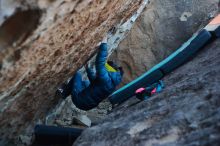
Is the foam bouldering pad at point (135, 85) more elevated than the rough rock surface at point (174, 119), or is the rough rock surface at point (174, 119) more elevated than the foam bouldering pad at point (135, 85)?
the foam bouldering pad at point (135, 85)

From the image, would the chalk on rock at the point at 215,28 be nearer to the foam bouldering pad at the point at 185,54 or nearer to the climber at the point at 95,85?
the foam bouldering pad at the point at 185,54

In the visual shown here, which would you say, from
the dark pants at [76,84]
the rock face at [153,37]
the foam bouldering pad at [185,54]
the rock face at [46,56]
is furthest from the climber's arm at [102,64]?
the rock face at [153,37]

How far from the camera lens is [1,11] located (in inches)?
69.7

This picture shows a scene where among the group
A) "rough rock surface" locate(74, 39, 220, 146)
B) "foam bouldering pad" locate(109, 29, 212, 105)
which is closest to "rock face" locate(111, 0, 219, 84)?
"foam bouldering pad" locate(109, 29, 212, 105)

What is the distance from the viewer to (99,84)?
12.3ft

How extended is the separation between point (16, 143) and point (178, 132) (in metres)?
2.30

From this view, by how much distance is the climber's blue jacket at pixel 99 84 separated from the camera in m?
3.62

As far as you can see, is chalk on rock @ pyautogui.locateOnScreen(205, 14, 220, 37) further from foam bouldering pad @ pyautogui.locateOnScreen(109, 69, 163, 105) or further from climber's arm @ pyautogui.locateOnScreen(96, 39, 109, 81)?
climber's arm @ pyautogui.locateOnScreen(96, 39, 109, 81)

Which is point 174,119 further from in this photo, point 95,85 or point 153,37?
point 153,37

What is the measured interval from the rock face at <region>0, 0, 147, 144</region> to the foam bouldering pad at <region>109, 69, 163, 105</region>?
569 millimetres

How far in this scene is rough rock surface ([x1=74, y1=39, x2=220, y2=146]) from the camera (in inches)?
86.2

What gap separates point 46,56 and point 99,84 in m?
1.28

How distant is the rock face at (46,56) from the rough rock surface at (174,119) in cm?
66

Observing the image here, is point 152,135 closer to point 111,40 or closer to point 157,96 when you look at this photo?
point 157,96
